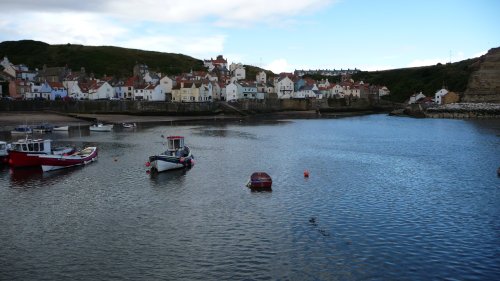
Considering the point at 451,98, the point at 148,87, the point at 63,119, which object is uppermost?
the point at 148,87

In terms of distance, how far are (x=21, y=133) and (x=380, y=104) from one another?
114795 millimetres

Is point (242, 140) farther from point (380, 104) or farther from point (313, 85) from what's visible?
point (380, 104)

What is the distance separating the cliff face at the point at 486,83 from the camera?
124m

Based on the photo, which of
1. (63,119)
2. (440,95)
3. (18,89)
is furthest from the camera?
(440,95)

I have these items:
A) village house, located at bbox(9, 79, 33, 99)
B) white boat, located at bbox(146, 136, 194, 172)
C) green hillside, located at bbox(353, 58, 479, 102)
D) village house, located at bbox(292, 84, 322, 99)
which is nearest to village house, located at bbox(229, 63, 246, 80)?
village house, located at bbox(292, 84, 322, 99)

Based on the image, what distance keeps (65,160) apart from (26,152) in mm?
3154

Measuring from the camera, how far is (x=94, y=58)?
171000mm

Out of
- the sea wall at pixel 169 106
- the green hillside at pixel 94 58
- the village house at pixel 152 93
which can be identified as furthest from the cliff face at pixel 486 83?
the green hillside at pixel 94 58

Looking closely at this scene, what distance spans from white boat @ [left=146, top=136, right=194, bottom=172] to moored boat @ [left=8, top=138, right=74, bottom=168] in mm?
9237

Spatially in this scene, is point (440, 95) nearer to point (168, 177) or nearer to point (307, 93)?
point (307, 93)

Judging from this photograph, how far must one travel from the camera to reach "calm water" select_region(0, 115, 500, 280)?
17.9 m

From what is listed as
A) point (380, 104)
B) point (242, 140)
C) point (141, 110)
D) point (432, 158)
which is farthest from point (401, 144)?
point (380, 104)

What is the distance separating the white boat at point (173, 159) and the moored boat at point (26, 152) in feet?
30.3

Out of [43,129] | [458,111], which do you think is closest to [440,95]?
[458,111]
